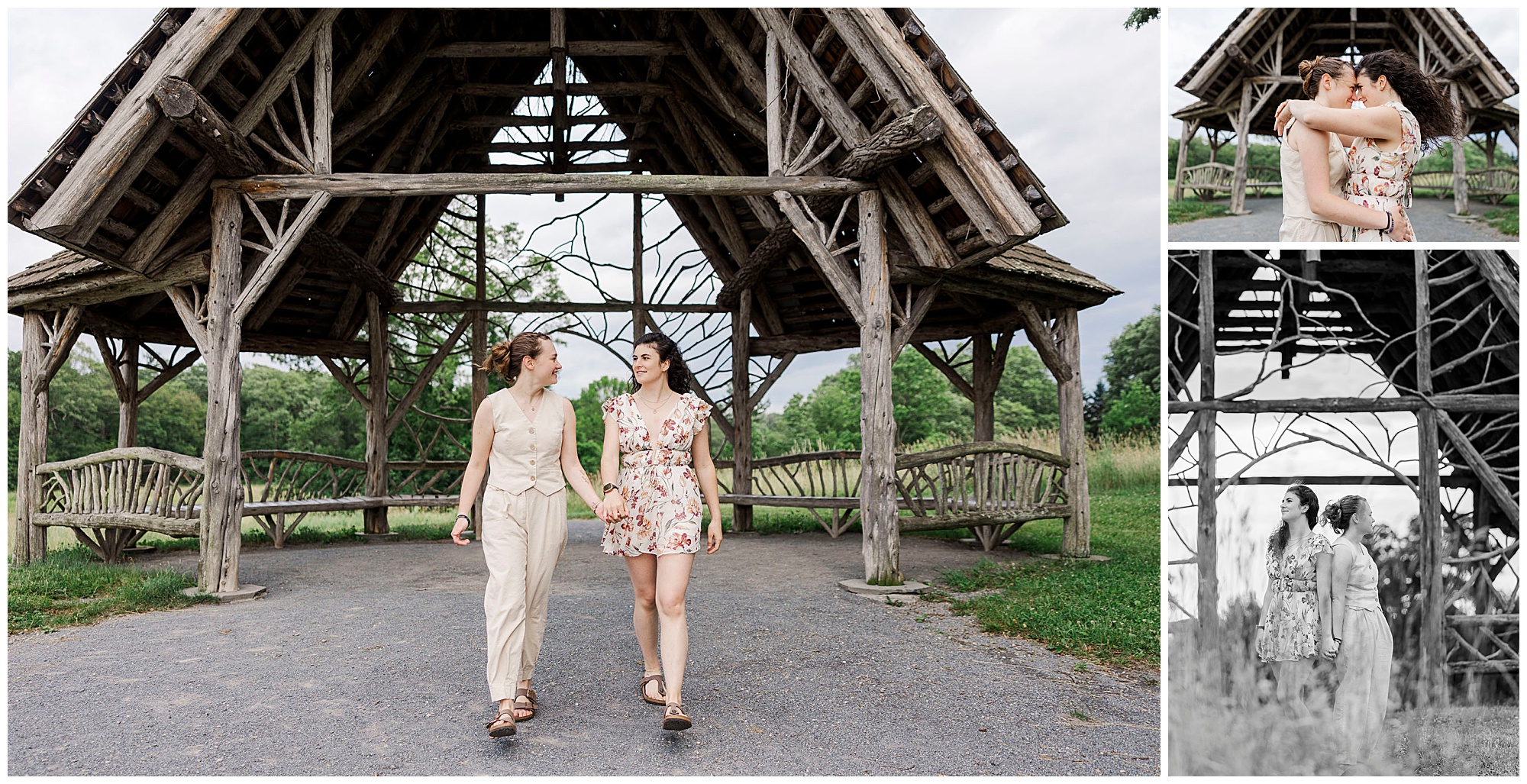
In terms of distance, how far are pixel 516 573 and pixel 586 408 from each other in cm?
2067

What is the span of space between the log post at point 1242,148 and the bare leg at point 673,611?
37.2ft

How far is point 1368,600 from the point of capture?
450cm

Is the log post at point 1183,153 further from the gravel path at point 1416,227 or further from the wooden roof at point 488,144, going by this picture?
the wooden roof at point 488,144

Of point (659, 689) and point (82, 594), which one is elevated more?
point (659, 689)

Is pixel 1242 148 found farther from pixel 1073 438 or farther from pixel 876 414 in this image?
pixel 876 414

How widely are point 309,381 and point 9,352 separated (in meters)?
7.96

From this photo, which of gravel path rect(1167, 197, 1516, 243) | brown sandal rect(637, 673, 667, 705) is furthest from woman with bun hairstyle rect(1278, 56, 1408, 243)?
gravel path rect(1167, 197, 1516, 243)

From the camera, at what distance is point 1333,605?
14.8 feet

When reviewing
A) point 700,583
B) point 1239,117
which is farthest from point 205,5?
point 1239,117

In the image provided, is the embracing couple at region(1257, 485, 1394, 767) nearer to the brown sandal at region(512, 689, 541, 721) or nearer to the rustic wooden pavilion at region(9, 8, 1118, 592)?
the rustic wooden pavilion at region(9, 8, 1118, 592)

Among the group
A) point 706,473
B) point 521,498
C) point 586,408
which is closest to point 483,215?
point 521,498

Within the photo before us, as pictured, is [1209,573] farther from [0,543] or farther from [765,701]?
[0,543]

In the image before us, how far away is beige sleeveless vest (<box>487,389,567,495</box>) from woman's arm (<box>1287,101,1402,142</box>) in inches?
122

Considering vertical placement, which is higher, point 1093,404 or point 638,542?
point 1093,404
